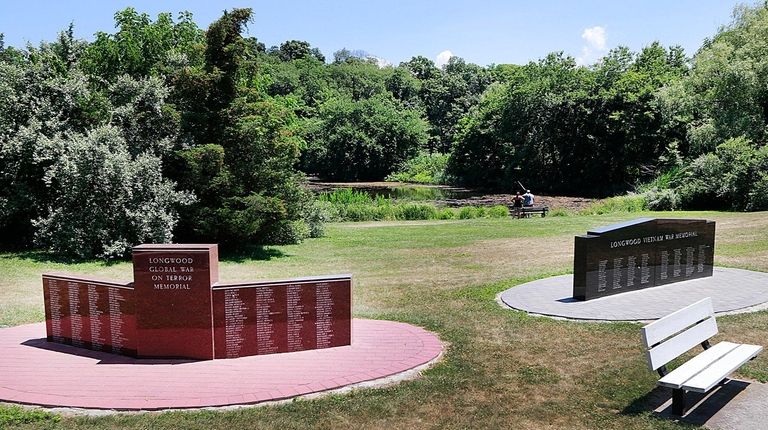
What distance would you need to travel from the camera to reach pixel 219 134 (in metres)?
18.0

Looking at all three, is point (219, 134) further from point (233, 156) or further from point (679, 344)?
point (679, 344)

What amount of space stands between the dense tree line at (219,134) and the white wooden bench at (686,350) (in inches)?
480

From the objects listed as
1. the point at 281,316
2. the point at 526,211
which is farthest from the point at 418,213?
the point at 281,316

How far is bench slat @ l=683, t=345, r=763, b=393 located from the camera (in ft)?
18.9

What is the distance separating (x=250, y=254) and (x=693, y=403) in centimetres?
1409

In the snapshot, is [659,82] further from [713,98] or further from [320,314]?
[320,314]

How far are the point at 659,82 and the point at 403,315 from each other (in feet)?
136

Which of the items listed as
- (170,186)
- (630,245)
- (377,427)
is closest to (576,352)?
(377,427)

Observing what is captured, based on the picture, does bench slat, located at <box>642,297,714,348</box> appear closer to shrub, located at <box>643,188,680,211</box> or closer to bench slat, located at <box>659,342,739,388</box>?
bench slat, located at <box>659,342,739,388</box>

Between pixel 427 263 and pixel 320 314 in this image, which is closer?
pixel 320 314

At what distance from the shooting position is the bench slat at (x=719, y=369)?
227 inches

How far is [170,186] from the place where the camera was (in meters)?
17.1

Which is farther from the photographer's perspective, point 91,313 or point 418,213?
point 418,213

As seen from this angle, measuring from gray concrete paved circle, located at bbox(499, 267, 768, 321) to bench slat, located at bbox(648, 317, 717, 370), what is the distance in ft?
7.88
